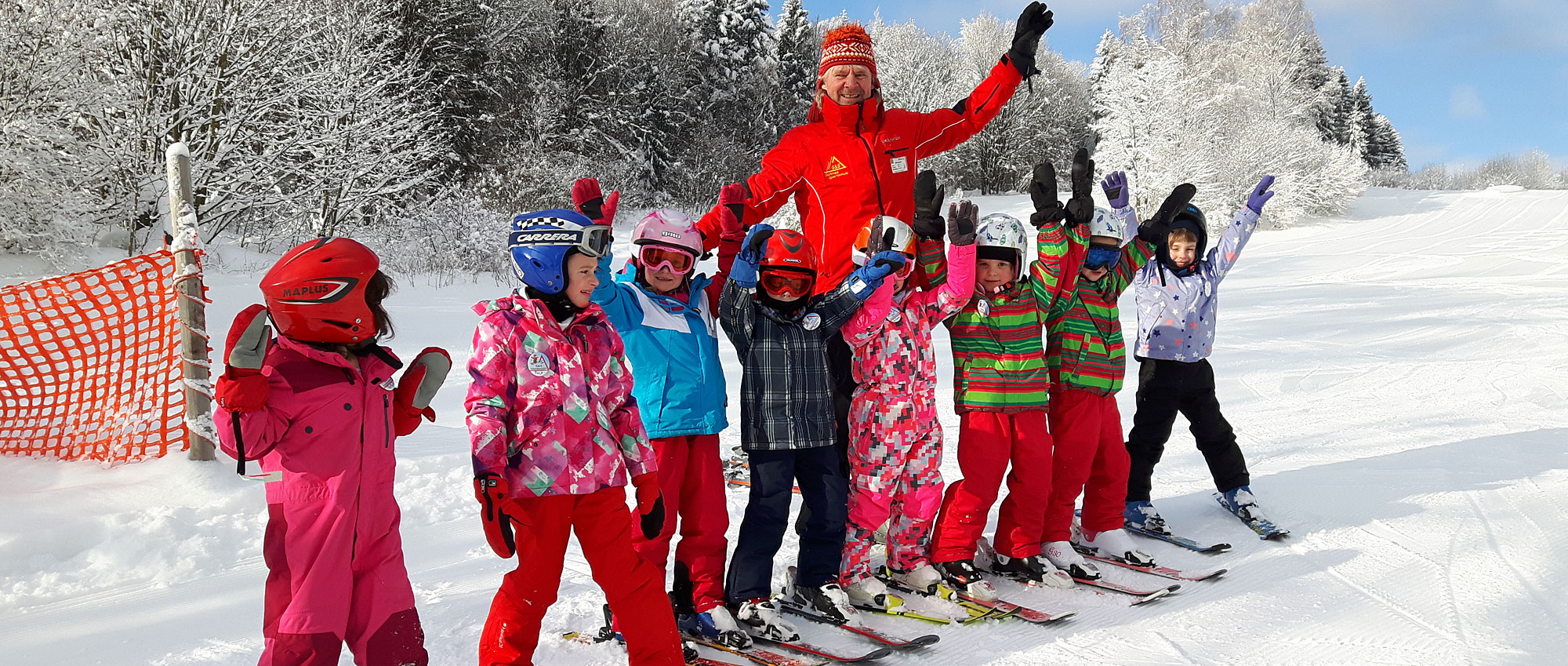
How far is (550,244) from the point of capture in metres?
2.71

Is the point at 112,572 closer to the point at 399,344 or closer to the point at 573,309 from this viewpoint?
the point at 573,309

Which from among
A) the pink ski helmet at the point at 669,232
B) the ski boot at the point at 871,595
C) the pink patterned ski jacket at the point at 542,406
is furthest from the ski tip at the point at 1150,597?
the pink ski helmet at the point at 669,232

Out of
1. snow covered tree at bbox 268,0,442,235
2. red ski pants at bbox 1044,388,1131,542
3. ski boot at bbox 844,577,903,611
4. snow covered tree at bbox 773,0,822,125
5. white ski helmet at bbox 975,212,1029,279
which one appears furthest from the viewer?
snow covered tree at bbox 773,0,822,125

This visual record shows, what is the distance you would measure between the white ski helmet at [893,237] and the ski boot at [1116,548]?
1848mm

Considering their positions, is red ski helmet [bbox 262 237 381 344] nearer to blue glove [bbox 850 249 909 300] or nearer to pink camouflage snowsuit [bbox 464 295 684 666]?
pink camouflage snowsuit [bbox 464 295 684 666]

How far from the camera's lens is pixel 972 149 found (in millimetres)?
35844

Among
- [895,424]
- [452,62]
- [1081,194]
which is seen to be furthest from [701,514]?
[452,62]

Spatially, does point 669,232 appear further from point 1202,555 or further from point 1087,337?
point 1202,555

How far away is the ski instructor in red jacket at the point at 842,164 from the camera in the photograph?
3994 millimetres

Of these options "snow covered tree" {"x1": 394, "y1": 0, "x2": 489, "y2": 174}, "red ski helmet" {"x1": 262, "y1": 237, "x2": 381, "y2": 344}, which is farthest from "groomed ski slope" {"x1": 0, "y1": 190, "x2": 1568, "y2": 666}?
"snow covered tree" {"x1": 394, "y1": 0, "x2": 489, "y2": 174}

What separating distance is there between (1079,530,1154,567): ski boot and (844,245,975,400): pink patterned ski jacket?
130 cm

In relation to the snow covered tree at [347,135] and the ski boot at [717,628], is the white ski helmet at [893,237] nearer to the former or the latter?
the ski boot at [717,628]

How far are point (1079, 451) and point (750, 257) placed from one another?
1919mm

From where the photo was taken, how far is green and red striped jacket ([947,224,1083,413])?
3.90m
